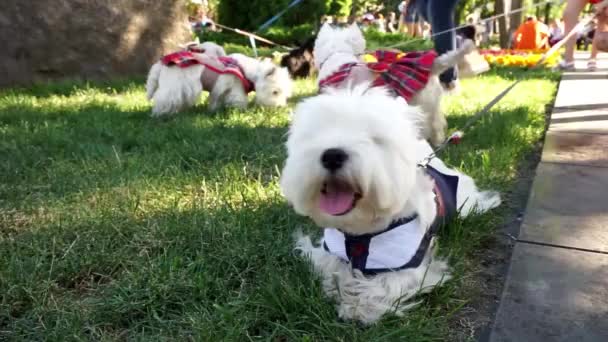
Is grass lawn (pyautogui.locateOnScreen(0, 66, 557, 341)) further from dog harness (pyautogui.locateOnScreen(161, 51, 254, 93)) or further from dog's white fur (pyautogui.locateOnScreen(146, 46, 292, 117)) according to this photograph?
dog harness (pyautogui.locateOnScreen(161, 51, 254, 93))

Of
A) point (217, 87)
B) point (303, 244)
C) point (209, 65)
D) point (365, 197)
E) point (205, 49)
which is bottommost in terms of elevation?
point (303, 244)

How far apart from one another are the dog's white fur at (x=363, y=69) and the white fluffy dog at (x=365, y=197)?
138 centimetres

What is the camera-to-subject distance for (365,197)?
1.85 m

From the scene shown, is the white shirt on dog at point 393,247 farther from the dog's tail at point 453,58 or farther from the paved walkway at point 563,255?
the dog's tail at point 453,58

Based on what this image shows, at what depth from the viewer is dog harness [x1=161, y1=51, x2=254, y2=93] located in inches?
210

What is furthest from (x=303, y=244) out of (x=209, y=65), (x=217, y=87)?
(x=209, y=65)

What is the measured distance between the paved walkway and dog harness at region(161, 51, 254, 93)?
3103 millimetres

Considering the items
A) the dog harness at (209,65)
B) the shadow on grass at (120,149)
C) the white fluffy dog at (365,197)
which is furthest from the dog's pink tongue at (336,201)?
the dog harness at (209,65)

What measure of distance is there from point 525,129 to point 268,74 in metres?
2.63

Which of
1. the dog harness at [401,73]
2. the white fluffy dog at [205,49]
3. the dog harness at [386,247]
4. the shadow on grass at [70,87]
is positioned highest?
the white fluffy dog at [205,49]

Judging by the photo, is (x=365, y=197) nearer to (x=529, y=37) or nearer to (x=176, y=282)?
(x=176, y=282)

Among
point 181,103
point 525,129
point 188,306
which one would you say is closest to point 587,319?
point 188,306

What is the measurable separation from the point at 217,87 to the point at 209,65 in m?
0.27

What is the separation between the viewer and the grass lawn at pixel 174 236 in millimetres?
1877
